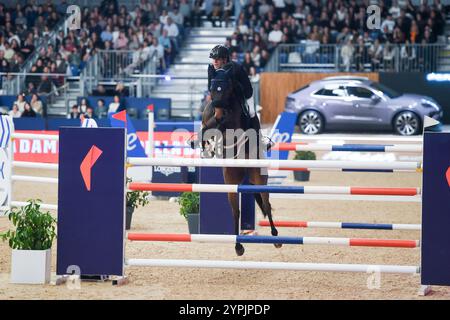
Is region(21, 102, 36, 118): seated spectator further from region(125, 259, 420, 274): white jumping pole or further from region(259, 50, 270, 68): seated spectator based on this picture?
region(125, 259, 420, 274): white jumping pole

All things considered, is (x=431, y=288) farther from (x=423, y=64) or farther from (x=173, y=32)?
(x=173, y=32)

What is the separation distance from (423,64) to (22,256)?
67.9ft

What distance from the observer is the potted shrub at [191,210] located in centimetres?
1101

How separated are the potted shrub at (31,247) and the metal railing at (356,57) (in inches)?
775

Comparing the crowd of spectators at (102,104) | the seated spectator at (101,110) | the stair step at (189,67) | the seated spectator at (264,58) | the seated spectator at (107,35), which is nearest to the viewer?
the crowd of spectators at (102,104)

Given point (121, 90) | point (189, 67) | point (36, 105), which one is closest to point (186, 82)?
point (189, 67)

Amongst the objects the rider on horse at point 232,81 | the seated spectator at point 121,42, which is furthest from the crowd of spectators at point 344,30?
the rider on horse at point 232,81

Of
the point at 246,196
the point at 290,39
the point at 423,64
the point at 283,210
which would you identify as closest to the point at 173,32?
the point at 290,39

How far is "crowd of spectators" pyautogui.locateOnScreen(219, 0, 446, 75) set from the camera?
27.2m

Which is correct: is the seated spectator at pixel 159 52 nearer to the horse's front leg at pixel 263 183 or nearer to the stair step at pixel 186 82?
the stair step at pixel 186 82

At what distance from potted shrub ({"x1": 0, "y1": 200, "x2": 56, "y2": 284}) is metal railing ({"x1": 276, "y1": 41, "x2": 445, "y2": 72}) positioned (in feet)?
64.6

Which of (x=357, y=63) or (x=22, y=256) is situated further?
(x=357, y=63)

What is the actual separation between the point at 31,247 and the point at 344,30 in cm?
2047
